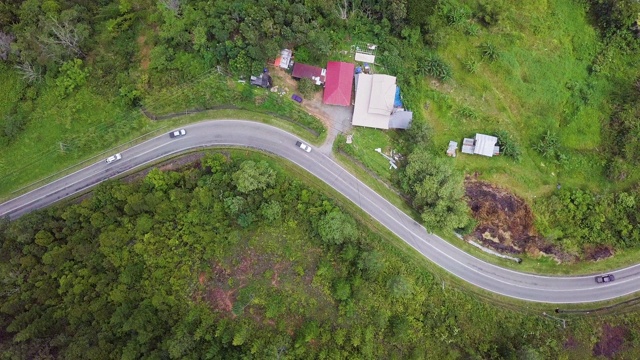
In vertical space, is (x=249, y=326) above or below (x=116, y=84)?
below

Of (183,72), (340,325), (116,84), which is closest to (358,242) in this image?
(340,325)

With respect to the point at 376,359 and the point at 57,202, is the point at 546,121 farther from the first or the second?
the point at 57,202

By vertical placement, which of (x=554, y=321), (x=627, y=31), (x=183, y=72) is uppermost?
(x=627, y=31)

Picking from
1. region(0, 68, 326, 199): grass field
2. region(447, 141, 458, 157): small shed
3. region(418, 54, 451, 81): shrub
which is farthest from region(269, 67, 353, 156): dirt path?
region(447, 141, 458, 157): small shed

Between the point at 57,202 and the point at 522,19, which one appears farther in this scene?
the point at 522,19

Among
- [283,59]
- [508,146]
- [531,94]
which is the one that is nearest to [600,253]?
[508,146]

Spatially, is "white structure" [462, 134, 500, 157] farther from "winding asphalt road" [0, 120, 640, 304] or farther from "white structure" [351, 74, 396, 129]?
"winding asphalt road" [0, 120, 640, 304]
